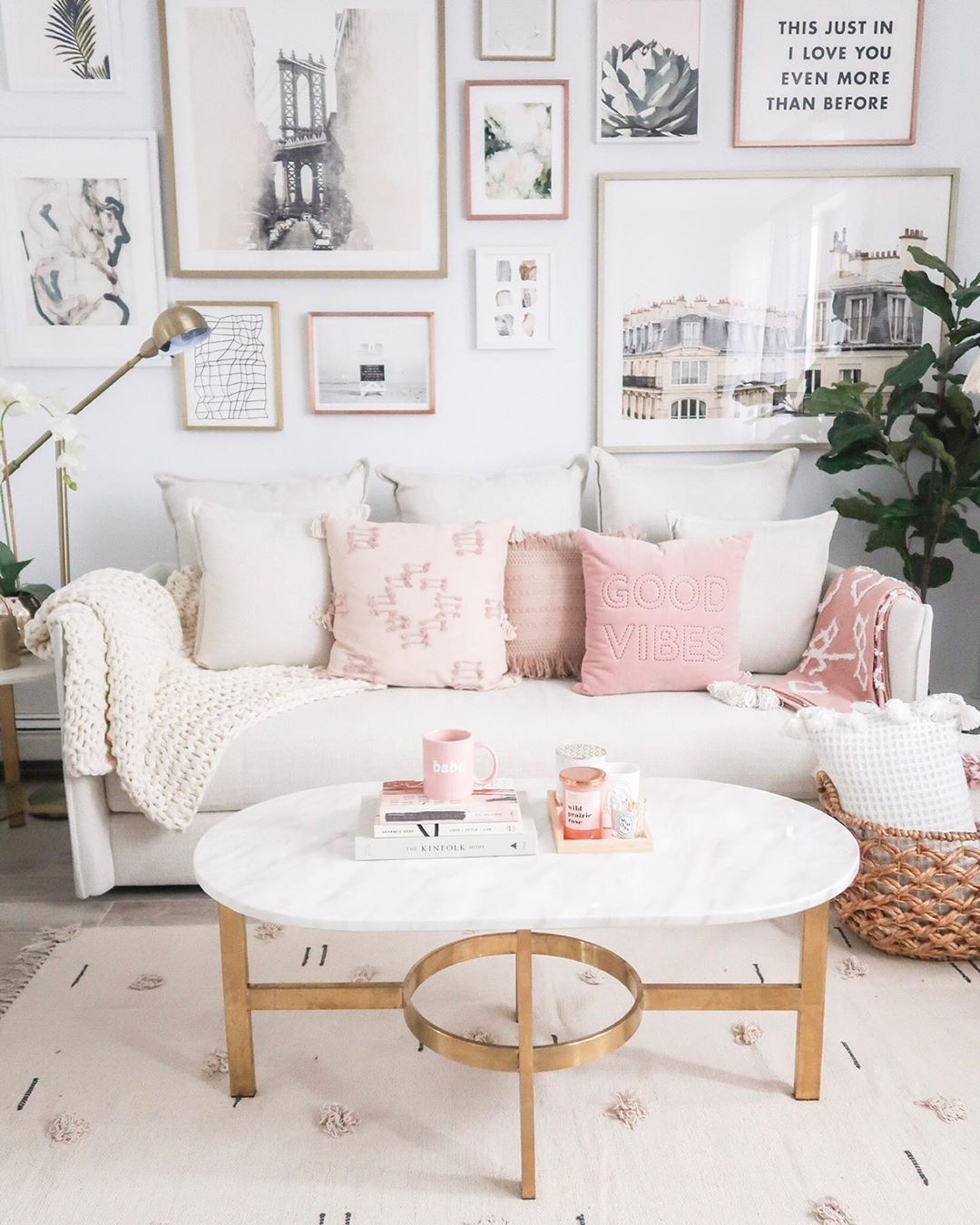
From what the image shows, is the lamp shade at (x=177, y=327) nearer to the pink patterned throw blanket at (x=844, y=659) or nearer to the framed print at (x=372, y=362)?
the framed print at (x=372, y=362)

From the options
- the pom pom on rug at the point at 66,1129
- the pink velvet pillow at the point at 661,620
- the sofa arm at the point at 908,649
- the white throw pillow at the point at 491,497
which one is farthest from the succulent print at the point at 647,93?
the pom pom on rug at the point at 66,1129

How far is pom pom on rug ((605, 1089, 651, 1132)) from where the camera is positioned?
5.25 ft

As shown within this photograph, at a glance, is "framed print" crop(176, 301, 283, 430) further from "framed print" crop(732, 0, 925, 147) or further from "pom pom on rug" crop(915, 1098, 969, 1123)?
"pom pom on rug" crop(915, 1098, 969, 1123)

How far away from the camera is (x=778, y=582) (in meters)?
2.71

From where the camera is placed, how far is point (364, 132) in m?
2.98

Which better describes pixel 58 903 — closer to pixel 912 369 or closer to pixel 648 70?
pixel 912 369

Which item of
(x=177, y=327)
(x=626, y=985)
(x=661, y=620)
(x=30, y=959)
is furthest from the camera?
(x=661, y=620)

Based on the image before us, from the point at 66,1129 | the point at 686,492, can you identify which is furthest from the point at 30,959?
the point at 686,492

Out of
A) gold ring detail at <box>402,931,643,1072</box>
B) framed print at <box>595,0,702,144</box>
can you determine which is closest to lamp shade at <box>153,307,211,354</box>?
framed print at <box>595,0,702,144</box>

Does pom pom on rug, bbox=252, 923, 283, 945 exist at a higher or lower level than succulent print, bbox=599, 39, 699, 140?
lower

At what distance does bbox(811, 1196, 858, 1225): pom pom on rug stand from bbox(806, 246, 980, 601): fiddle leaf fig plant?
1913mm

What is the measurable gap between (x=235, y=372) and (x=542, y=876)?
6.86 ft

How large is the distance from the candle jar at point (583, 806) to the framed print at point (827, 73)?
2.21 m

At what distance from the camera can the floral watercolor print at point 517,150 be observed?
2980 mm
